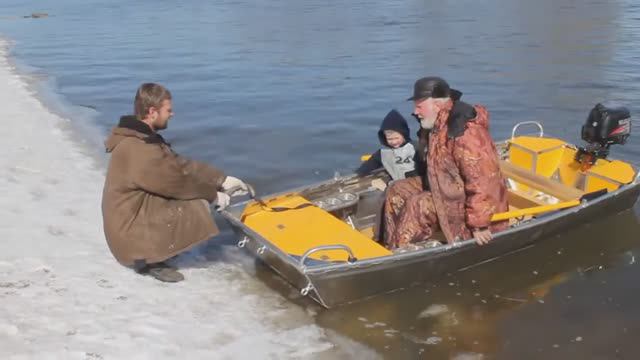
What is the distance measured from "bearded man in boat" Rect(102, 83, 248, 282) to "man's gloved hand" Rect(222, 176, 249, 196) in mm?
12

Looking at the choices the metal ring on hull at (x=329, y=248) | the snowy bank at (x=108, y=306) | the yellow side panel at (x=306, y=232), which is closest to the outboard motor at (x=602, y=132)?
the yellow side panel at (x=306, y=232)

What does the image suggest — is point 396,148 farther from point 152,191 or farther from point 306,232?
point 152,191

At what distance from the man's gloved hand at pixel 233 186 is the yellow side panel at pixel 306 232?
1.21 feet

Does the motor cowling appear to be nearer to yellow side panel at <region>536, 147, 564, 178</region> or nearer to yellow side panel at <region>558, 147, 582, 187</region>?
yellow side panel at <region>558, 147, 582, 187</region>

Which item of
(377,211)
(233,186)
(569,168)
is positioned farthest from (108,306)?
(569,168)

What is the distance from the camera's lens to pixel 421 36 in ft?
71.1

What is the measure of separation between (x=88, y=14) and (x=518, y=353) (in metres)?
32.2

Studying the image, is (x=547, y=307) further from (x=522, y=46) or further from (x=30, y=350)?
(x=522, y=46)

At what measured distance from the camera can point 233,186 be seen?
541 centimetres

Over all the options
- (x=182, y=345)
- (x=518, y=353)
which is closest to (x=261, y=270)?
(x=182, y=345)

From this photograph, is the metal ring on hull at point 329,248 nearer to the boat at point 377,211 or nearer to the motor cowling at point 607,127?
the boat at point 377,211

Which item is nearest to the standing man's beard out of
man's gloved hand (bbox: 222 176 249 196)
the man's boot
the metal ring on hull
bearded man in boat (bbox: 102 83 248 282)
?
the metal ring on hull

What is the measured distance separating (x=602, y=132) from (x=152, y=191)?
192 inches

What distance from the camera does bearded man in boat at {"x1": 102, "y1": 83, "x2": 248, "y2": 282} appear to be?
4.93 meters
